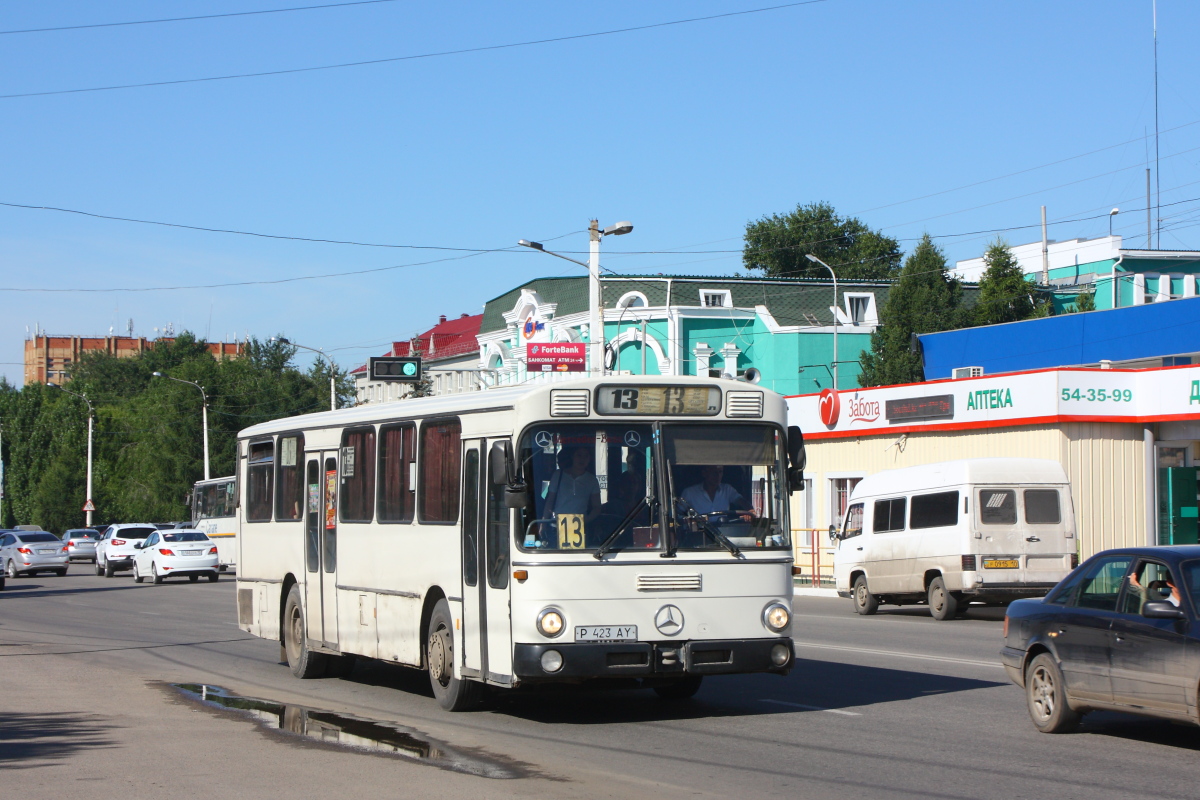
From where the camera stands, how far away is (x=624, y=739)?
1060 centimetres

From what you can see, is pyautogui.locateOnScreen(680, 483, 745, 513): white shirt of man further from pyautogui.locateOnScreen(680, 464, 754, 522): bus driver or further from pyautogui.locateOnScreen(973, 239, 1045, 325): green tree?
pyautogui.locateOnScreen(973, 239, 1045, 325): green tree

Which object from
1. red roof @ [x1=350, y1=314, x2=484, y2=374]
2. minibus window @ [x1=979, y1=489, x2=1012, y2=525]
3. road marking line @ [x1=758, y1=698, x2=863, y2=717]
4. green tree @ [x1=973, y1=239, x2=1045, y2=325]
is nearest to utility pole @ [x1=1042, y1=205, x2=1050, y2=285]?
green tree @ [x1=973, y1=239, x2=1045, y2=325]

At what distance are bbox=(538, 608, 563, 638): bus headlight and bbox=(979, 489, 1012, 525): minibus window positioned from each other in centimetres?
1397

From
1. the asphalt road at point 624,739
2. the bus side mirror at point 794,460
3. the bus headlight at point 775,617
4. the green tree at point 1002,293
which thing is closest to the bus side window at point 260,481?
the asphalt road at point 624,739

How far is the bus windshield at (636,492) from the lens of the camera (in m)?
10.9

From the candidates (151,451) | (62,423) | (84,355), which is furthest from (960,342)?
(84,355)

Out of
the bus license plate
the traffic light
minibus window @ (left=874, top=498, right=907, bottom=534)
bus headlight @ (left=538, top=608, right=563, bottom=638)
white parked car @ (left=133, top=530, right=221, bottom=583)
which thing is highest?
the traffic light

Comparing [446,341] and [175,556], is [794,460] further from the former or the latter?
[446,341]

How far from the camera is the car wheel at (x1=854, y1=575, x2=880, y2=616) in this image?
25734 mm

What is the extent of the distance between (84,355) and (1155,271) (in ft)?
368

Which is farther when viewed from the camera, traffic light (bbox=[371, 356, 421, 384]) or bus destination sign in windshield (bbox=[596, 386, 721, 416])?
traffic light (bbox=[371, 356, 421, 384])

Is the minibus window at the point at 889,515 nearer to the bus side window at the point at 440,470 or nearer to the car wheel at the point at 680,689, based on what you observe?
the car wheel at the point at 680,689

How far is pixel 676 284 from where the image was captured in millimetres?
67750

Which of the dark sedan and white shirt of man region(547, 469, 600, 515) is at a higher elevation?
white shirt of man region(547, 469, 600, 515)
